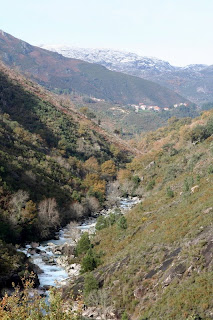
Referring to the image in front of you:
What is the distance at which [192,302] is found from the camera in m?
20.6

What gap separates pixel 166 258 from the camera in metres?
28.3

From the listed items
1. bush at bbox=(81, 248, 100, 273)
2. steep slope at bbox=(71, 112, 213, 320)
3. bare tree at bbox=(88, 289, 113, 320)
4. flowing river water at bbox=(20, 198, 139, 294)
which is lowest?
flowing river water at bbox=(20, 198, 139, 294)

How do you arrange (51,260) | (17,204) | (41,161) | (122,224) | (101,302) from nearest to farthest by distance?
(101,302) → (51,260) → (122,224) → (17,204) → (41,161)

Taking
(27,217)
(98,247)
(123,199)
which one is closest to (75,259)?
(98,247)

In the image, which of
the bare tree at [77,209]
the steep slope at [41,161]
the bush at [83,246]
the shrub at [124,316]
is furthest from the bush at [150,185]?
the shrub at [124,316]

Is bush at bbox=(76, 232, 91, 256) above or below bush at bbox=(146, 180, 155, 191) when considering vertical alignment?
below

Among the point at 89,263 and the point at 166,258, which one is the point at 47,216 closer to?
the point at 89,263

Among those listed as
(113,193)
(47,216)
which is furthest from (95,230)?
(113,193)

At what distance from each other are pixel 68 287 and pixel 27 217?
1925 cm

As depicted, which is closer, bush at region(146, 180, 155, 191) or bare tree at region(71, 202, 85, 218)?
bare tree at region(71, 202, 85, 218)

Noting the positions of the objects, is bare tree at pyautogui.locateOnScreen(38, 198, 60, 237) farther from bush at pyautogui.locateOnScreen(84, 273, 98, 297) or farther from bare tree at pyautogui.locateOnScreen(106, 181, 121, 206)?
bush at pyautogui.locateOnScreen(84, 273, 98, 297)

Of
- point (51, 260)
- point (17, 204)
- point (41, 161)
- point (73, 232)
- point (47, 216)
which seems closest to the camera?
point (51, 260)

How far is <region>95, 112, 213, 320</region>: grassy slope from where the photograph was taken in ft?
71.1

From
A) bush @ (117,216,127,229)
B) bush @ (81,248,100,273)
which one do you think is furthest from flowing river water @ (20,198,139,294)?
bush @ (117,216,127,229)
